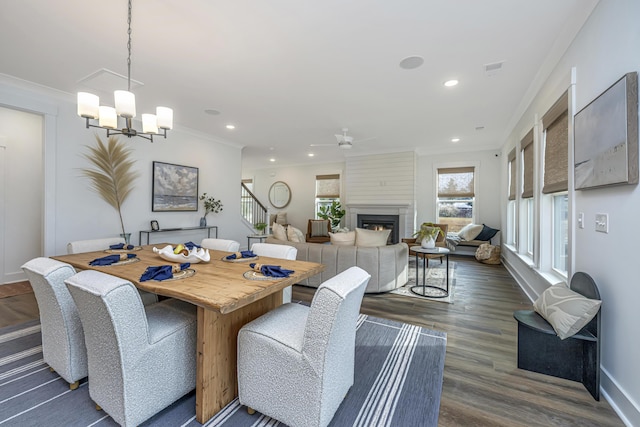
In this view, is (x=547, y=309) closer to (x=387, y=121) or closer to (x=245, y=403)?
(x=245, y=403)

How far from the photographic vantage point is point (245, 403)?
1602 millimetres

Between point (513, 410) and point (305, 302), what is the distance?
230 centimetres

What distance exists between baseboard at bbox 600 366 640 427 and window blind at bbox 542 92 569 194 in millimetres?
1531

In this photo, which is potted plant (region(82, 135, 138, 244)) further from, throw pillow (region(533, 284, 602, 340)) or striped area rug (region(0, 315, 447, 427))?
throw pillow (region(533, 284, 602, 340))

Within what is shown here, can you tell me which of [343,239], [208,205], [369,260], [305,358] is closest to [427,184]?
[343,239]

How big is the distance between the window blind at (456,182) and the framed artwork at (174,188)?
592cm

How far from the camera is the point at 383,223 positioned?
7176 mm

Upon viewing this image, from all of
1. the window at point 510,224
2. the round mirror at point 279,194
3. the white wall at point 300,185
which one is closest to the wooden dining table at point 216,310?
the window at point 510,224

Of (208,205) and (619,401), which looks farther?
(208,205)

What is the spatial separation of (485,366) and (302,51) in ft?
10.4

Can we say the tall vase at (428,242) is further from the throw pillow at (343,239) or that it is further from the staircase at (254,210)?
the staircase at (254,210)

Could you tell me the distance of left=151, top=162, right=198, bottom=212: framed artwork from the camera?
4.86 m

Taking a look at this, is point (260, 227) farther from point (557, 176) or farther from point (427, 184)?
point (557, 176)

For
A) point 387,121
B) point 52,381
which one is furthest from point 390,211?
point 52,381
